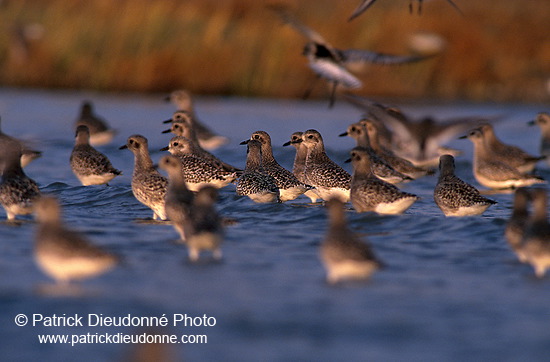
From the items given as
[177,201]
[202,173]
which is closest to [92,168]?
[202,173]

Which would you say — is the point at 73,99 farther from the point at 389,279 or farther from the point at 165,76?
the point at 389,279

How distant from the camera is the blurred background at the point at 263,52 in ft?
93.4

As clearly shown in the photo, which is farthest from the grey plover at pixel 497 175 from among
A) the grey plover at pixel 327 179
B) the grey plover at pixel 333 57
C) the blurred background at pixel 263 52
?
the blurred background at pixel 263 52

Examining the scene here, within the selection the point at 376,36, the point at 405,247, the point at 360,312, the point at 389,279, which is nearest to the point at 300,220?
the point at 405,247

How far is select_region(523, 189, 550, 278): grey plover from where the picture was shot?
28.4 feet

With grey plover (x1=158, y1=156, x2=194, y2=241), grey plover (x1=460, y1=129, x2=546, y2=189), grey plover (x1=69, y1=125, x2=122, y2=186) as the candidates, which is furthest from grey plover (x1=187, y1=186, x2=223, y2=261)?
grey plover (x1=460, y1=129, x2=546, y2=189)

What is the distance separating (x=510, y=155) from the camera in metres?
16.7

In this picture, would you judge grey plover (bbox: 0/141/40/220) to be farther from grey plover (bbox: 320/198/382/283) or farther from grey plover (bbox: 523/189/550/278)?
grey plover (bbox: 523/189/550/278)

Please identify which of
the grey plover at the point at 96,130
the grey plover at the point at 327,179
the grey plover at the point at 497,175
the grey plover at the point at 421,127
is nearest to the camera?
the grey plover at the point at 327,179

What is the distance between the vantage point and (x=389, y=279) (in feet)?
29.2

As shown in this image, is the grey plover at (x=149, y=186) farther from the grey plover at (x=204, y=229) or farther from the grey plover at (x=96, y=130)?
the grey plover at (x=96, y=130)

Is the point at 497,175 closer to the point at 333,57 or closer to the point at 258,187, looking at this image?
the point at 333,57

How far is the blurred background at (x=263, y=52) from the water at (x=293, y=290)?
14633mm

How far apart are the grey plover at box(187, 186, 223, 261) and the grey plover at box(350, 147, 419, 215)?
108 inches
